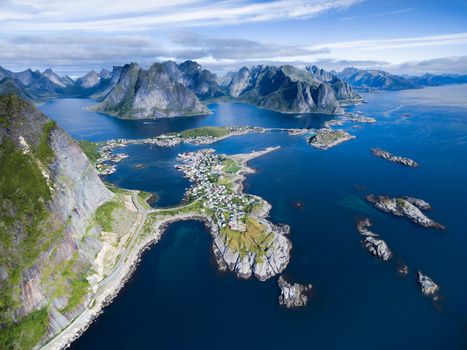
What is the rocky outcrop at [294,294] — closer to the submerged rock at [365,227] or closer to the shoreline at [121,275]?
the shoreline at [121,275]

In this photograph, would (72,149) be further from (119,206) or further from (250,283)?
(250,283)

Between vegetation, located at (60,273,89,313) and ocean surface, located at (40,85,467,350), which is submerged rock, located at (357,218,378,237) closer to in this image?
ocean surface, located at (40,85,467,350)

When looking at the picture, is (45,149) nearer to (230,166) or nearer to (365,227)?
(230,166)

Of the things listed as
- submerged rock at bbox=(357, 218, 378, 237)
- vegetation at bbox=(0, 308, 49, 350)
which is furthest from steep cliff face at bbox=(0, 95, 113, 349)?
submerged rock at bbox=(357, 218, 378, 237)

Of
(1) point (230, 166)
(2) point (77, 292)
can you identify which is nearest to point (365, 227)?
(1) point (230, 166)

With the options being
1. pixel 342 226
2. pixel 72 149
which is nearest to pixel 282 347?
pixel 342 226

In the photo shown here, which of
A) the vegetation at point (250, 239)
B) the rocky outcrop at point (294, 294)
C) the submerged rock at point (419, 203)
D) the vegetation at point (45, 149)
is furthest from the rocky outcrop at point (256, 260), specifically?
the submerged rock at point (419, 203)

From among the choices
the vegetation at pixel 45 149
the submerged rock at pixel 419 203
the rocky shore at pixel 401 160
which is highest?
the vegetation at pixel 45 149
